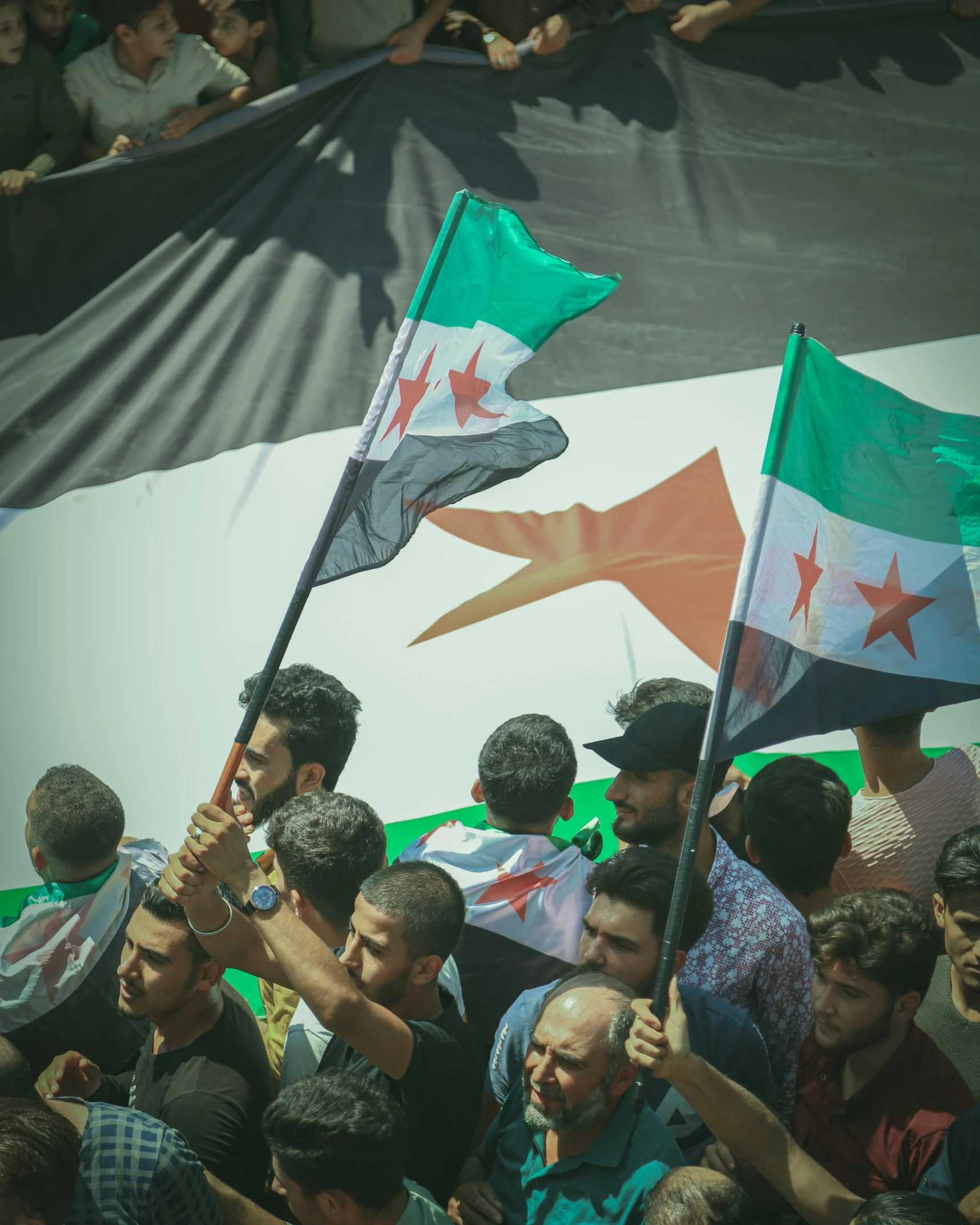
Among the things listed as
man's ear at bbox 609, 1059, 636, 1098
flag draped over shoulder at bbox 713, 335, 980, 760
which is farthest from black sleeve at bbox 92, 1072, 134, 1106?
flag draped over shoulder at bbox 713, 335, 980, 760

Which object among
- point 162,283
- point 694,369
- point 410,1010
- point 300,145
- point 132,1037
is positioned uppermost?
point 300,145

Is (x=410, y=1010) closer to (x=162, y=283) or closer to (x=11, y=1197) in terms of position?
(x=11, y=1197)

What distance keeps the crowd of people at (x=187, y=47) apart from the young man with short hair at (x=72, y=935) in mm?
3035

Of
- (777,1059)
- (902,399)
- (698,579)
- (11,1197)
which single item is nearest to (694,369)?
(698,579)

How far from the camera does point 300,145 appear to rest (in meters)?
5.47

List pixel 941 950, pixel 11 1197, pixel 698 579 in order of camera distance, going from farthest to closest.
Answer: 1. pixel 698 579
2. pixel 941 950
3. pixel 11 1197

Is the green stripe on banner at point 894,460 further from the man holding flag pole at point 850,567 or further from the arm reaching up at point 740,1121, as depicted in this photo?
the arm reaching up at point 740,1121

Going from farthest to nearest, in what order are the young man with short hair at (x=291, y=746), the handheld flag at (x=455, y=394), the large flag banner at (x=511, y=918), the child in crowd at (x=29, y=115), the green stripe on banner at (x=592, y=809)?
the child in crowd at (x=29, y=115)
the green stripe on banner at (x=592, y=809)
the young man with short hair at (x=291, y=746)
the handheld flag at (x=455, y=394)
the large flag banner at (x=511, y=918)

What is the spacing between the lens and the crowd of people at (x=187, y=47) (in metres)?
5.32

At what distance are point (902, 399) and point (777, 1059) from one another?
5.00 feet

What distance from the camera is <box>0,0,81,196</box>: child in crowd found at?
5.17 m

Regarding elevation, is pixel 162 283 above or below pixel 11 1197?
above

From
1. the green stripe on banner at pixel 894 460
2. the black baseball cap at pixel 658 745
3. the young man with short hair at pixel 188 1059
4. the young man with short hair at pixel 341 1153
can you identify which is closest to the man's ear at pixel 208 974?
the young man with short hair at pixel 188 1059

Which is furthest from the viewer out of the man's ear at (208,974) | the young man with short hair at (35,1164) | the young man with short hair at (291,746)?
the young man with short hair at (291,746)
